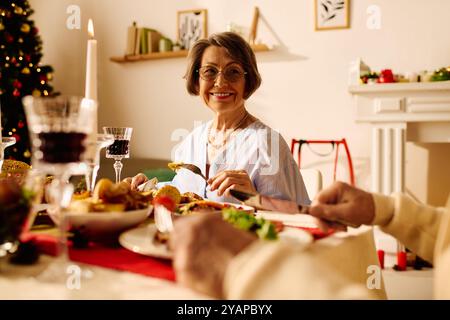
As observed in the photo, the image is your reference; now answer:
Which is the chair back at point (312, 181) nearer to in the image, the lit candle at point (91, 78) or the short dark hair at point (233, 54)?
the short dark hair at point (233, 54)

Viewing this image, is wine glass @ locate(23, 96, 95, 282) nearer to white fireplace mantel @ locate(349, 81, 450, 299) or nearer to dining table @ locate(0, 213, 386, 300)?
dining table @ locate(0, 213, 386, 300)

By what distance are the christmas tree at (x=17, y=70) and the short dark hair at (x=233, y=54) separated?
266cm

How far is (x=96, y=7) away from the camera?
4.71 metres

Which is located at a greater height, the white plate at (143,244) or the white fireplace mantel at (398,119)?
the white fireplace mantel at (398,119)

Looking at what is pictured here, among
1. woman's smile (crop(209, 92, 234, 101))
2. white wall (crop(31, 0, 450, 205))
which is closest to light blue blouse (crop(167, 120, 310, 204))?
woman's smile (crop(209, 92, 234, 101))

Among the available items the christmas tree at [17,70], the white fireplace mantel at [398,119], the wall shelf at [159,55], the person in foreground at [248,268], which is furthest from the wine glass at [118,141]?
the christmas tree at [17,70]

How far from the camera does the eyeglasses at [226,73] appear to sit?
2.00 metres

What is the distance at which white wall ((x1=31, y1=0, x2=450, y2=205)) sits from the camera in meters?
3.64

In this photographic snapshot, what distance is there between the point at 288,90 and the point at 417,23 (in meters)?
1.15

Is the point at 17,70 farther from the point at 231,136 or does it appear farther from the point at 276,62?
the point at 231,136

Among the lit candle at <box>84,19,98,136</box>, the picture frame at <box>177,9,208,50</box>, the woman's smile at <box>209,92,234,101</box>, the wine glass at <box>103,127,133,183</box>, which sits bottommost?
the wine glass at <box>103,127,133,183</box>

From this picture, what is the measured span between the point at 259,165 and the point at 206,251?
1.27 m
